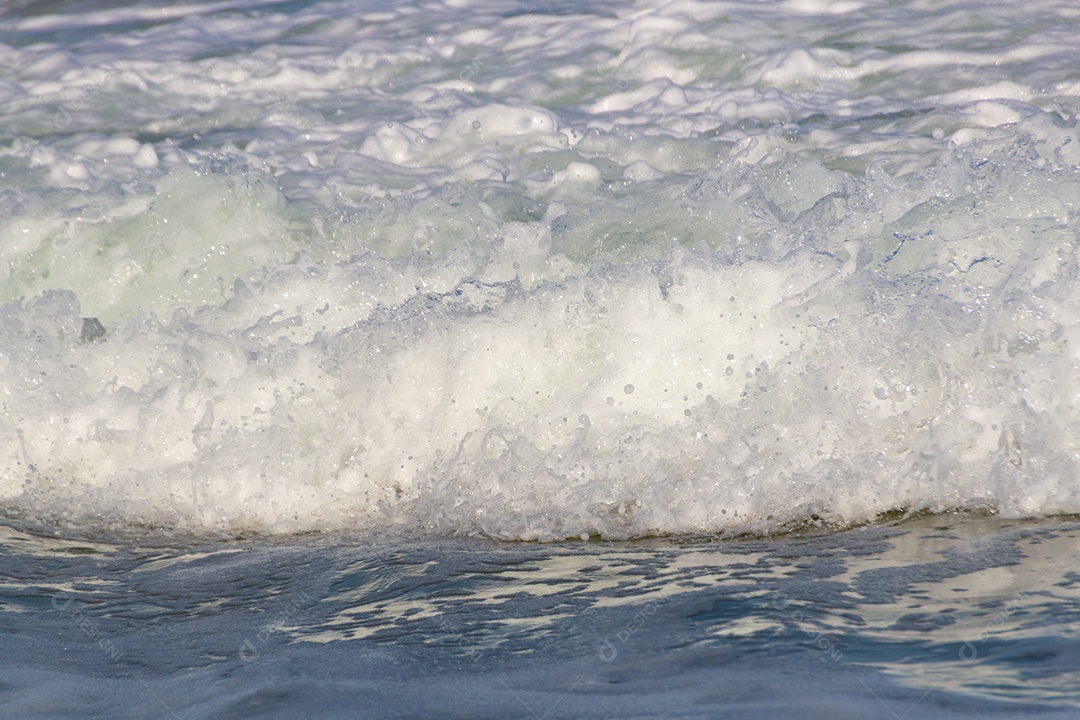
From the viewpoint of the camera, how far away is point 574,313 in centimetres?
451

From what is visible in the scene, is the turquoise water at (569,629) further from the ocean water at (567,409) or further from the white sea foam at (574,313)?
the white sea foam at (574,313)

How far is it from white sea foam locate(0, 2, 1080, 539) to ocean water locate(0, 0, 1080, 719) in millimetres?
16

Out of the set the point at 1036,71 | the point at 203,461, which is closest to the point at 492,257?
the point at 203,461

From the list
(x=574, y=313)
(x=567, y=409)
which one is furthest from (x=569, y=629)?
(x=574, y=313)

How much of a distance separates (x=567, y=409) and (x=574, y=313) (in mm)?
409

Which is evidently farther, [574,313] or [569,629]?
[574,313]

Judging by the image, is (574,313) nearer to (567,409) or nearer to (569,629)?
(567,409)

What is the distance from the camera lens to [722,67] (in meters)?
7.79

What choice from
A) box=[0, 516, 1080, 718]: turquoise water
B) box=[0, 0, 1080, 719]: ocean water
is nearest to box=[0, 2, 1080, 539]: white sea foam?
box=[0, 0, 1080, 719]: ocean water

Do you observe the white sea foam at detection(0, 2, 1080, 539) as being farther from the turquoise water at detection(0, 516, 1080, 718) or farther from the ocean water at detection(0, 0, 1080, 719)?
the turquoise water at detection(0, 516, 1080, 718)

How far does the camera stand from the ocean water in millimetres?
2861

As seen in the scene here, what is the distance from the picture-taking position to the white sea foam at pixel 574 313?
3951mm

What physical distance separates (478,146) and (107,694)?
465cm

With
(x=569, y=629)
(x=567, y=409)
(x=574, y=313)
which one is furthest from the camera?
(x=574, y=313)
